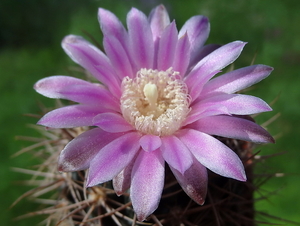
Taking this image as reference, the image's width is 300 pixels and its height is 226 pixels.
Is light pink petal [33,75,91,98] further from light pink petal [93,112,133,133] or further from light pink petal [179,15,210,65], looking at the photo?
light pink petal [179,15,210,65]

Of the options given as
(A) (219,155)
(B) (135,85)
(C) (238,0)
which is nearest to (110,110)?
(B) (135,85)

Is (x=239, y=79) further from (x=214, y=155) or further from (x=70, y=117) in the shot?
(x=70, y=117)

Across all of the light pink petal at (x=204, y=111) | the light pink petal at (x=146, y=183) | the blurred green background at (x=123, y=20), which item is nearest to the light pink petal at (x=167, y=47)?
the light pink petal at (x=204, y=111)

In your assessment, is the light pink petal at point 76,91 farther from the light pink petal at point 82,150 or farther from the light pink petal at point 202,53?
the light pink petal at point 202,53

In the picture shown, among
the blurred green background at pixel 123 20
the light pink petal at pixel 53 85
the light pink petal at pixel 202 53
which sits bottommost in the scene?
the blurred green background at pixel 123 20

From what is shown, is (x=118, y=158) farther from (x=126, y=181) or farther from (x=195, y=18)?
(x=195, y=18)

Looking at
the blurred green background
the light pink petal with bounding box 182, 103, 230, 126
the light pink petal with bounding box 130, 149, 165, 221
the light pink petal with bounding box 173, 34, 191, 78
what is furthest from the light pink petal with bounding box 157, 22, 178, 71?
the blurred green background
